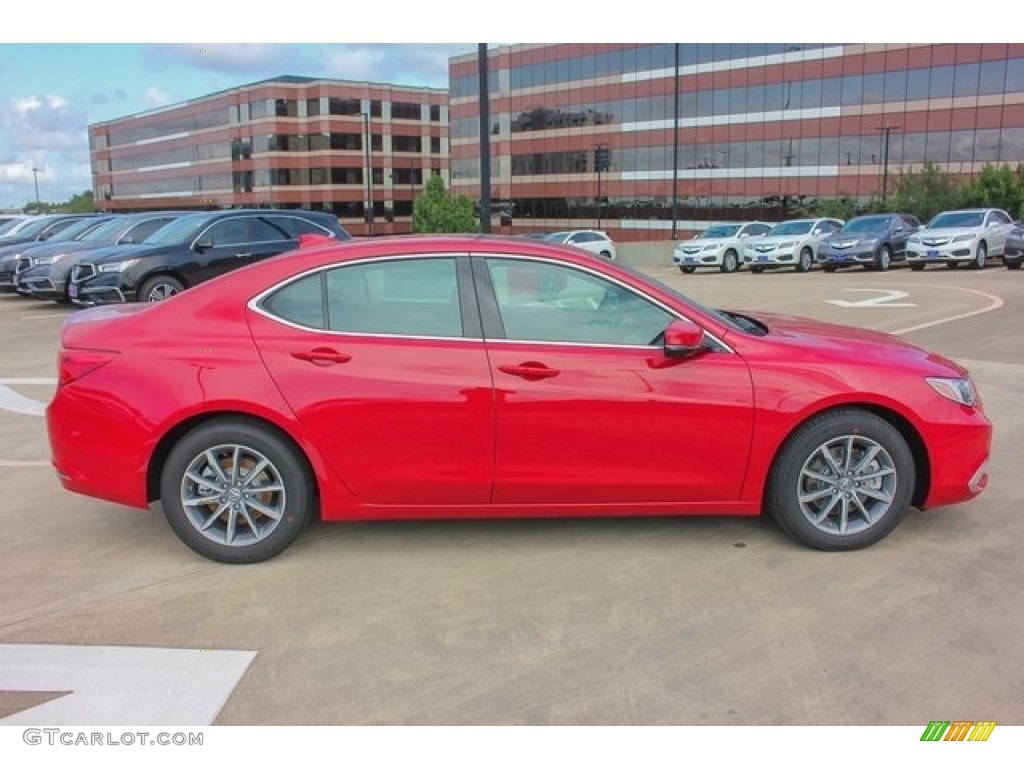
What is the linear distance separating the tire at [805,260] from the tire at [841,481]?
23.8m

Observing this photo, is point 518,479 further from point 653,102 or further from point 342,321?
point 653,102

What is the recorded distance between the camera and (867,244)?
996 inches

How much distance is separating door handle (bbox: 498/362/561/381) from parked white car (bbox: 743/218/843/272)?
79.7 feet

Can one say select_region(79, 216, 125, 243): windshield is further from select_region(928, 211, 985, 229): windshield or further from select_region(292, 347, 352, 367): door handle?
select_region(928, 211, 985, 229): windshield

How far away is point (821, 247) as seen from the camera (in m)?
26.2

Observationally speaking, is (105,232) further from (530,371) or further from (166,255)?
(530,371)

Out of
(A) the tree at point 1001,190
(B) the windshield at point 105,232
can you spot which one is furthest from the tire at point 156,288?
(A) the tree at point 1001,190

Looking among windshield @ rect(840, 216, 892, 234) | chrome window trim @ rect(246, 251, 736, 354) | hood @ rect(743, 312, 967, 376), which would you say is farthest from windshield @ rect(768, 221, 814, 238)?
chrome window trim @ rect(246, 251, 736, 354)

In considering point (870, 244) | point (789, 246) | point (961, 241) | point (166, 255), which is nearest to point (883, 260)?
point (870, 244)

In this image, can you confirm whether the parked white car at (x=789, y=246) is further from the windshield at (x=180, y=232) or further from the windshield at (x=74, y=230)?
the windshield at (x=74, y=230)

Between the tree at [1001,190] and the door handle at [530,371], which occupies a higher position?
the tree at [1001,190]

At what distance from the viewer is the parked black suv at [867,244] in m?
25.3

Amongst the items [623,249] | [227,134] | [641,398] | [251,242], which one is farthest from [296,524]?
[227,134]

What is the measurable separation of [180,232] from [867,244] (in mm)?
19071
